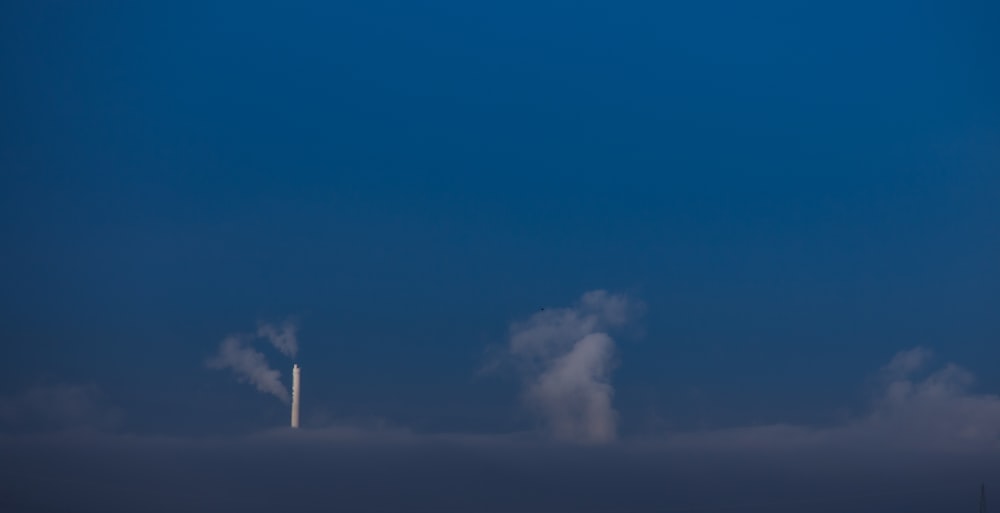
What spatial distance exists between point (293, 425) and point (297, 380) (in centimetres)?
233

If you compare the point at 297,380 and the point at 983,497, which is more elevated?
the point at 297,380

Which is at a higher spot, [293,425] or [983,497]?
[293,425]

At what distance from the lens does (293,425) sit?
32.4 meters

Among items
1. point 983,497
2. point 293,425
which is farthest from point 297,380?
point 983,497

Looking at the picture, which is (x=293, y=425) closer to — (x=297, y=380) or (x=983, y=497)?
(x=297, y=380)

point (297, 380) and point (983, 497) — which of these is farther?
point (983, 497)

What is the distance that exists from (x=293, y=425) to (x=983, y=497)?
29.0 metres

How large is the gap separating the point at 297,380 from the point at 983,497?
29.0 m

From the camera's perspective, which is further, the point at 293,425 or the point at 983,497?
the point at 983,497

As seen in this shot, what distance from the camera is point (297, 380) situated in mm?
31125

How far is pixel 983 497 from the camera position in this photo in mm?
35750
